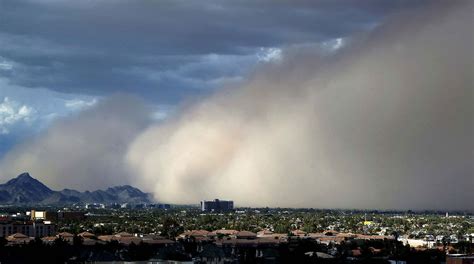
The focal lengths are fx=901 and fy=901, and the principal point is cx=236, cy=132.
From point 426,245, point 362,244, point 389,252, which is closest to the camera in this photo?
point 389,252

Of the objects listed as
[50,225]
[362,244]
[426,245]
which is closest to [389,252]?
[362,244]

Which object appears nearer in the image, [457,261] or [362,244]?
[457,261]

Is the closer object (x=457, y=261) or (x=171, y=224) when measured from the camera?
(x=457, y=261)

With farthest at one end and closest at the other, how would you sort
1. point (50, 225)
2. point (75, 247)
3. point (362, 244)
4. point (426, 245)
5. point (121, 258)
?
point (50, 225)
point (426, 245)
point (362, 244)
point (75, 247)
point (121, 258)

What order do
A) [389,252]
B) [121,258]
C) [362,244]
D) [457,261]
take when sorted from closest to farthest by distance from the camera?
[457,261] → [121,258] → [389,252] → [362,244]

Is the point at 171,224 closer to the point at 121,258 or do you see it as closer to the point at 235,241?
the point at 235,241

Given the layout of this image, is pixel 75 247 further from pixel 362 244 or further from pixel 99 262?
pixel 362 244

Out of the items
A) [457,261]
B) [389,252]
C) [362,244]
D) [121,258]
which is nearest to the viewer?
[457,261]

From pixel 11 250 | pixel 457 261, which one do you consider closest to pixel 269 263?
pixel 457 261
